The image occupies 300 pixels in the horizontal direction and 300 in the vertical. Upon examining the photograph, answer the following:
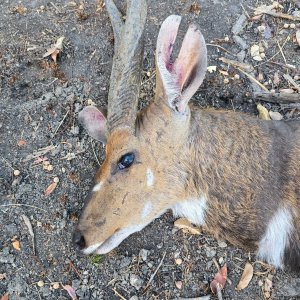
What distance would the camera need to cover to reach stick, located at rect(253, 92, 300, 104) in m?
5.27

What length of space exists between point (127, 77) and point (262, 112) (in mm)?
1844

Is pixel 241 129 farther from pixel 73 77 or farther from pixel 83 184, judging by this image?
pixel 73 77

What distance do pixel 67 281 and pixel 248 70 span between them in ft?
8.39

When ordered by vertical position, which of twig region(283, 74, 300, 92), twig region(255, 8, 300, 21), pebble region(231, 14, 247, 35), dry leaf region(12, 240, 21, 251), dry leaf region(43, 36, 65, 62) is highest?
twig region(255, 8, 300, 21)

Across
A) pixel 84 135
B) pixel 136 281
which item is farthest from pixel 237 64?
pixel 136 281

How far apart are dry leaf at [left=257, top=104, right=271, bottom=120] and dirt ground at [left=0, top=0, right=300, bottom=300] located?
101mm

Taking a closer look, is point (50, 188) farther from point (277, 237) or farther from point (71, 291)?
point (277, 237)

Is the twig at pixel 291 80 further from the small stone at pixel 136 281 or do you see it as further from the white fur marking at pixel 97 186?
the white fur marking at pixel 97 186

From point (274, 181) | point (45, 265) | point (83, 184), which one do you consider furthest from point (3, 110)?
point (274, 181)

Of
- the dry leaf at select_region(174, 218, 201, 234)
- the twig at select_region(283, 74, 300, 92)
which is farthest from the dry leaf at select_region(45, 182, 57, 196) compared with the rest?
the twig at select_region(283, 74, 300, 92)

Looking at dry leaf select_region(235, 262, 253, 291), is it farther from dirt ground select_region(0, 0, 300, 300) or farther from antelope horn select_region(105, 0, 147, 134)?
antelope horn select_region(105, 0, 147, 134)

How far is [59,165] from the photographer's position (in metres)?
5.14

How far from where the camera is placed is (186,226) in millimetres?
4836

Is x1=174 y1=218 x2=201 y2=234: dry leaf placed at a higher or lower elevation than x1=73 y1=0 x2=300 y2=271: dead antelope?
lower
